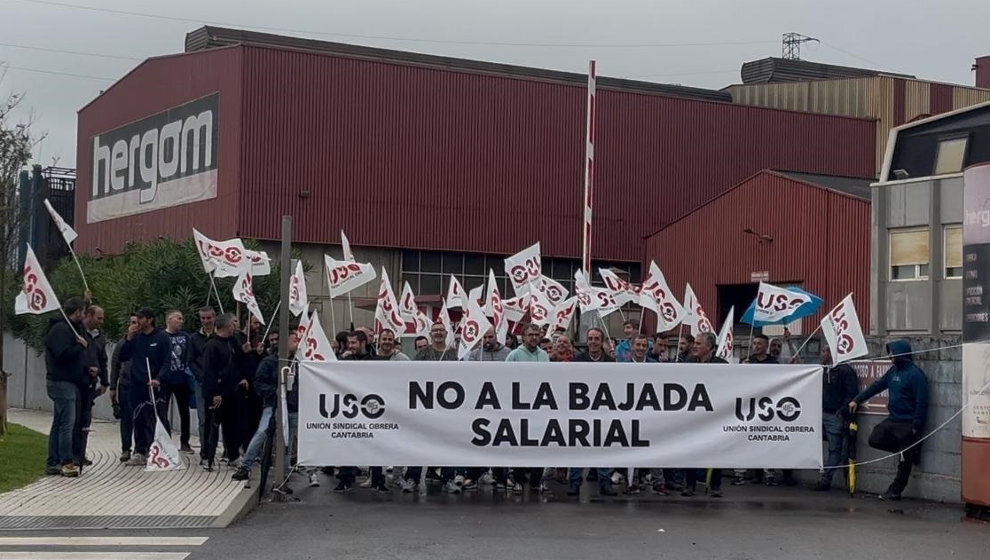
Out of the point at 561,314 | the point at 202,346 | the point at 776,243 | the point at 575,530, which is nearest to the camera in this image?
the point at 575,530

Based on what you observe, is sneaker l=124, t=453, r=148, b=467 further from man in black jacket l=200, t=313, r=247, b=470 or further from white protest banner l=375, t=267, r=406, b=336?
white protest banner l=375, t=267, r=406, b=336

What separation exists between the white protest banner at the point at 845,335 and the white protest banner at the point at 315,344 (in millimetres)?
5806

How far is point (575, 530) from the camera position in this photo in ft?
38.8

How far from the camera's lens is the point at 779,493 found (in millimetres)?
15094

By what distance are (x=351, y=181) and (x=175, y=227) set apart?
571 cm

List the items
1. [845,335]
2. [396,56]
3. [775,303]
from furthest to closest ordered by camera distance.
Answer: [396,56] < [775,303] < [845,335]

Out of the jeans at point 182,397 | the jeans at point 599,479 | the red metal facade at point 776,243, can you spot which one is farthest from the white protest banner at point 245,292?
the red metal facade at point 776,243

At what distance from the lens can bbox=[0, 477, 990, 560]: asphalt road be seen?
34.9ft

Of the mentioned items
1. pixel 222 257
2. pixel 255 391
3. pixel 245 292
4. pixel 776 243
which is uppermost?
pixel 776 243

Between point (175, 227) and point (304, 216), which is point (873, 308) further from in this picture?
point (175, 227)

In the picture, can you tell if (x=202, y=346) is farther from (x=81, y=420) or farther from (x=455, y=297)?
(x=455, y=297)

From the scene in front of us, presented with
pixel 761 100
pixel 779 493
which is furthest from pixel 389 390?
pixel 761 100

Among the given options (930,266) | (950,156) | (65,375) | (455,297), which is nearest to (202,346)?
(65,375)

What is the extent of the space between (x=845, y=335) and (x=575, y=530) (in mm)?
5052
